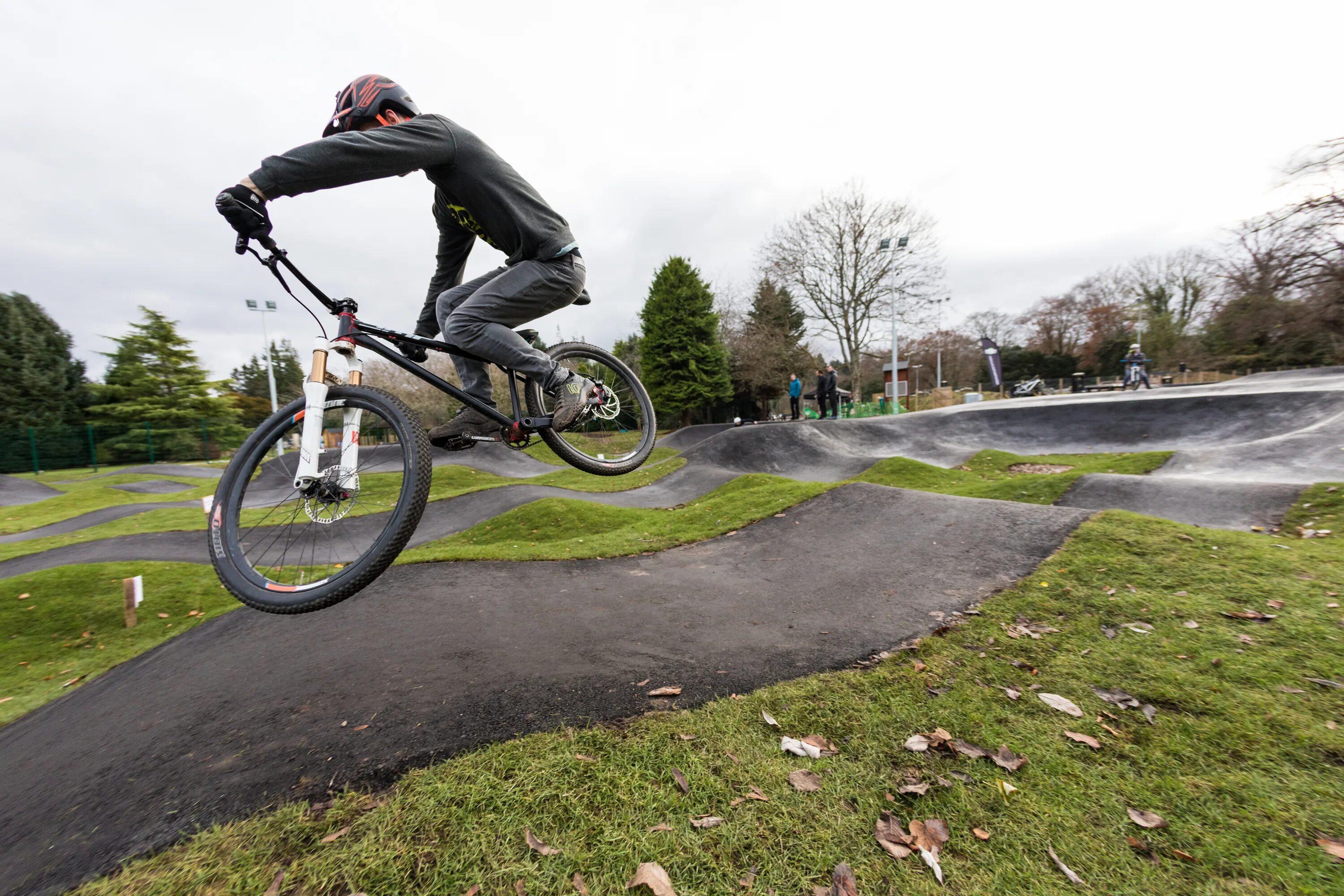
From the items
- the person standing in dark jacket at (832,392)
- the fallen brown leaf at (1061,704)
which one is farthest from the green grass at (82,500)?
the person standing in dark jacket at (832,392)

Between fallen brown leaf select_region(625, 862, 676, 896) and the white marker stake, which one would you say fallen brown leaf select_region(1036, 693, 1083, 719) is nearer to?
fallen brown leaf select_region(625, 862, 676, 896)

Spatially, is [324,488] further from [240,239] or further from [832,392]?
[832,392]

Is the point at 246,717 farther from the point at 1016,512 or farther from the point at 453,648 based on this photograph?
the point at 1016,512

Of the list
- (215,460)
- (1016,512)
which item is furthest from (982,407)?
(215,460)

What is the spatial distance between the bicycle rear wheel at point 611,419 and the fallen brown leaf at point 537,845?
2052mm

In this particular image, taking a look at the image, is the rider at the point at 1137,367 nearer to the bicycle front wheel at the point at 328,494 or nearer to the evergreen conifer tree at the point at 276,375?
the bicycle front wheel at the point at 328,494

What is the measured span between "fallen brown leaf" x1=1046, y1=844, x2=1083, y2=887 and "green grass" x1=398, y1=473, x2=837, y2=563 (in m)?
5.80

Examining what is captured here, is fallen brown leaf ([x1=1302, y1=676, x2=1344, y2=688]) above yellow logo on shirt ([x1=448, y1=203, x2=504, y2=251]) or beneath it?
beneath

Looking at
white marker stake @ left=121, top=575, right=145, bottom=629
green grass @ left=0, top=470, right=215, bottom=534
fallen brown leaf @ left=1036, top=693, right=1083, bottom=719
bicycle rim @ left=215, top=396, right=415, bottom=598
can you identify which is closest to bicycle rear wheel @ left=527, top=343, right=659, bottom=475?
bicycle rim @ left=215, top=396, right=415, bottom=598

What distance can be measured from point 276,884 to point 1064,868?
323 cm

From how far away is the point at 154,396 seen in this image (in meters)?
27.1

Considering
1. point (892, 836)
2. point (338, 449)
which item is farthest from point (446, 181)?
point (892, 836)

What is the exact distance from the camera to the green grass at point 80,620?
4.80 metres

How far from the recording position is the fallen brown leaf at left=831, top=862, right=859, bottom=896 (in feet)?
6.43
